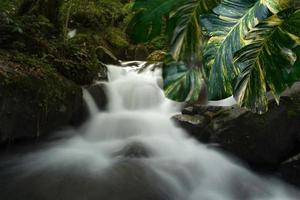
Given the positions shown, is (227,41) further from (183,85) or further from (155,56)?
(155,56)

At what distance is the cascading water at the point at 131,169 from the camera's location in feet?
12.6

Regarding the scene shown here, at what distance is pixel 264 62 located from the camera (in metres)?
0.66

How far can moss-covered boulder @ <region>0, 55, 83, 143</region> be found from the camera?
15.1 ft

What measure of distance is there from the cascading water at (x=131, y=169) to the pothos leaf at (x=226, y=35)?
3.21 meters

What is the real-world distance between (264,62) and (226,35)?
89mm

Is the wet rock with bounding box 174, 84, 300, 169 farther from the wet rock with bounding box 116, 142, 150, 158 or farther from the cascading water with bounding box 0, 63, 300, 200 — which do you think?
the wet rock with bounding box 116, 142, 150, 158

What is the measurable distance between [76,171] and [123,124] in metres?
1.84

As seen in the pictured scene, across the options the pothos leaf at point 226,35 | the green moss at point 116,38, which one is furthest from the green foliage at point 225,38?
the green moss at point 116,38

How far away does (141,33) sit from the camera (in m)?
0.70

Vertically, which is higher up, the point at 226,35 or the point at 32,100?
the point at 226,35

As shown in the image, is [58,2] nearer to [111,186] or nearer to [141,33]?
[111,186]

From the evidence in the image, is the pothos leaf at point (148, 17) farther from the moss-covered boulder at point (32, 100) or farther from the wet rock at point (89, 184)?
the moss-covered boulder at point (32, 100)

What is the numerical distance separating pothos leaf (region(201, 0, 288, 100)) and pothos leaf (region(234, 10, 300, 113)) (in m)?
0.02

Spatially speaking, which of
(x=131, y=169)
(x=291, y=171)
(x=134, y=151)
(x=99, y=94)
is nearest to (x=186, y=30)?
(x=131, y=169)
